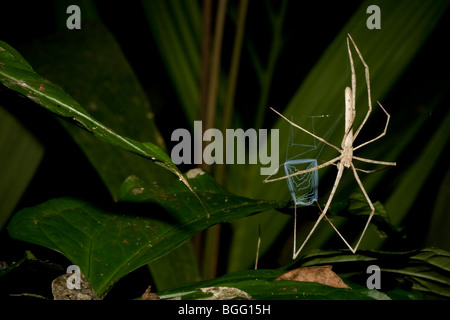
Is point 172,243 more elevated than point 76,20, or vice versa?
point 76,20

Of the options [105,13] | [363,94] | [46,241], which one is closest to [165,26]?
[105,13]

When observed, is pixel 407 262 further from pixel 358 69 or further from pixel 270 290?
pixel 358 69

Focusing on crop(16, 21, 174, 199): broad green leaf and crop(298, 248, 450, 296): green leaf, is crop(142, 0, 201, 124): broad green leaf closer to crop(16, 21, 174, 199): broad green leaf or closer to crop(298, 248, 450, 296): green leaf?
crop(16, 21, 174, 199): broad green leaf

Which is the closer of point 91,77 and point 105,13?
point 91,77

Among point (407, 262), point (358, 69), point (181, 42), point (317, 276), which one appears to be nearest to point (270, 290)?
point (317, 276)

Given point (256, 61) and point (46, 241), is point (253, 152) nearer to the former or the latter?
point (256, 61)

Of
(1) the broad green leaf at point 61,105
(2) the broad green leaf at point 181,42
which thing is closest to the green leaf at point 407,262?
(1) the broad green leaf at point 61,105

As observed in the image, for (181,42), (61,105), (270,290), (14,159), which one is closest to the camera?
(61,105)
